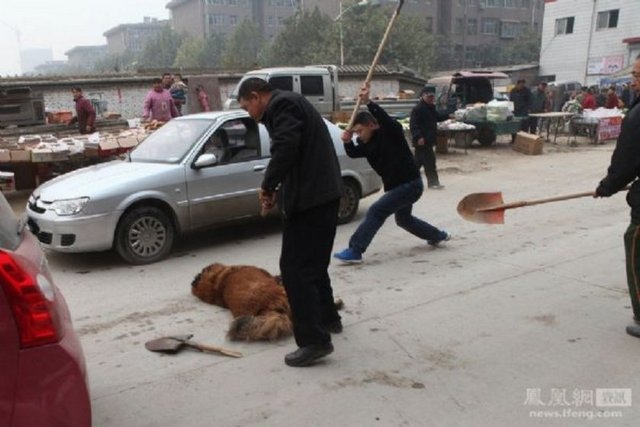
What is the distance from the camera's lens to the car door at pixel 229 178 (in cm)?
629

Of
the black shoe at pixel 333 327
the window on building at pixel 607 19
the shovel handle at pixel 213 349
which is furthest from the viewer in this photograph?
the window on building at pixel 607 19

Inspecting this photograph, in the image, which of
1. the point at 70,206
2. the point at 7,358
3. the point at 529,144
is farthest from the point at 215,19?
the point at 7,358

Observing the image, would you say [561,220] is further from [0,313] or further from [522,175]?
[0,313]

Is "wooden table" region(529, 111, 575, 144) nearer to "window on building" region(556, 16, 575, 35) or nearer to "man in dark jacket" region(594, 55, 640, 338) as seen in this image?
"man in dark jacket" region(594, 55, 640, 338)

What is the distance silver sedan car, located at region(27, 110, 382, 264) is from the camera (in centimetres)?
561

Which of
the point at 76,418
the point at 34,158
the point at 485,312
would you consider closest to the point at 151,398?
the point at 76,418

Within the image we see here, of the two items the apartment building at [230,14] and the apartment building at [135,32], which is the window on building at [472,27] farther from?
the apartment building at [135,32]

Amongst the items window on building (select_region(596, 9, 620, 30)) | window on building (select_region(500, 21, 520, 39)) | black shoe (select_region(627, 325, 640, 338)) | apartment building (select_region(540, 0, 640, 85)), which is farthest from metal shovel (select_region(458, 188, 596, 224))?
window on building (select_region(500, 21, 520, 39))

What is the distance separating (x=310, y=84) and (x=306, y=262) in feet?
41.0

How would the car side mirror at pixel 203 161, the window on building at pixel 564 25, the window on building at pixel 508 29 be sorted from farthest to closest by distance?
the window on building at pixel 508 29
the window on building at pixel 564 25
the car side mirror at pixel 203 161

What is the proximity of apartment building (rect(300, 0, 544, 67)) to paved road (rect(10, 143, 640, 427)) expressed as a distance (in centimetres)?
6673

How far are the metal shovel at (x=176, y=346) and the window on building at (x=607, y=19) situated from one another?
40.7 m

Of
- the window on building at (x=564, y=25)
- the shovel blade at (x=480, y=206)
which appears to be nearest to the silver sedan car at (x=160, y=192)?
the shovel blade at (x=480, y=206)

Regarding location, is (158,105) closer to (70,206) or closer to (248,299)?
(70,206)
